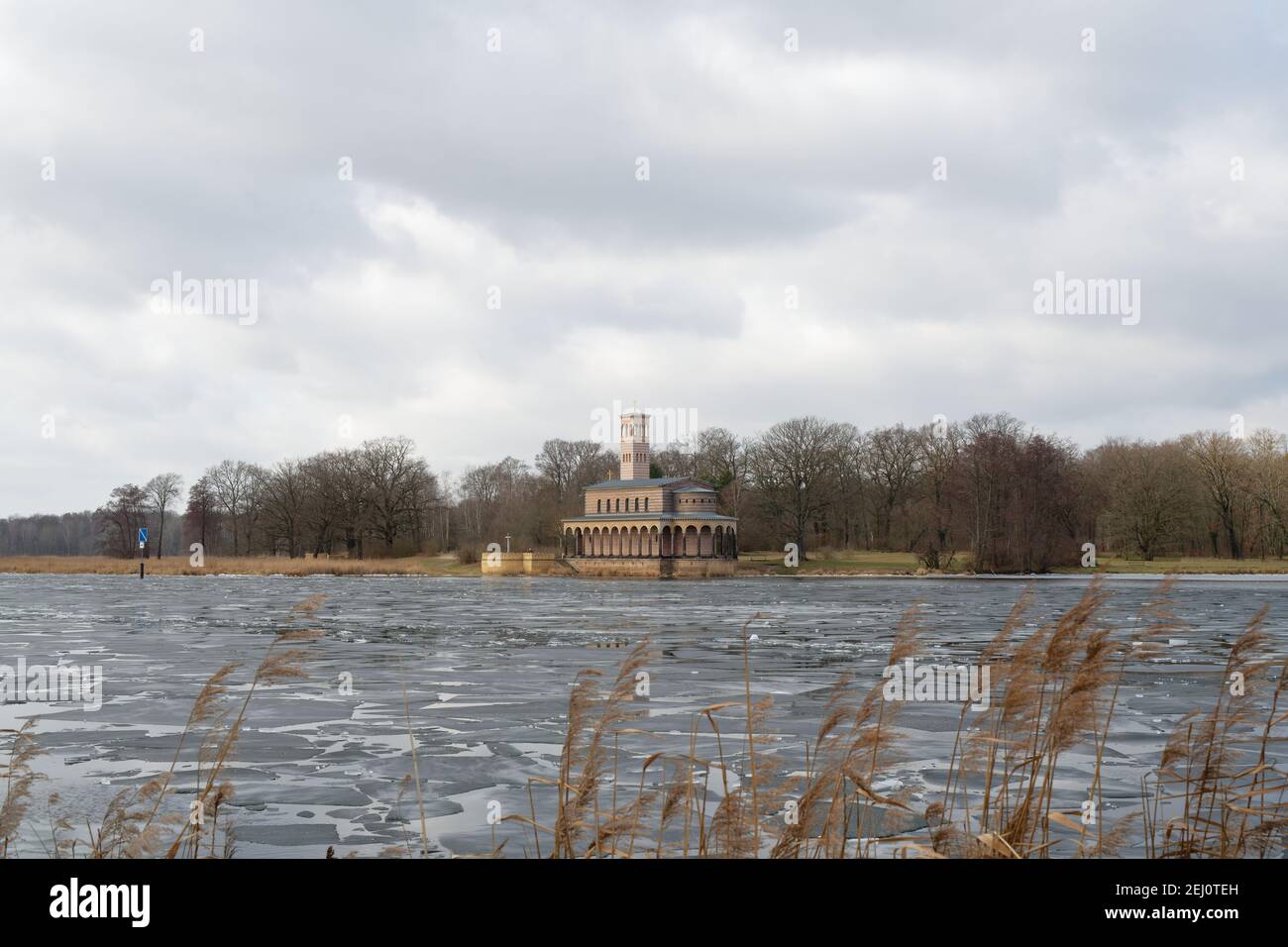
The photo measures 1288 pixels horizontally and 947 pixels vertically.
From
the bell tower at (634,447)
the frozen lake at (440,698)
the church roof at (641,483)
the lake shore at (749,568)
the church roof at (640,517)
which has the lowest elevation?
the lake shore at (749,568)

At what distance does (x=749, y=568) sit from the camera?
97000 mm

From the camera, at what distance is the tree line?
8688 cm

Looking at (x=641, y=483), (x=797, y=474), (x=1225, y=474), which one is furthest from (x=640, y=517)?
(x=1225, y=474)

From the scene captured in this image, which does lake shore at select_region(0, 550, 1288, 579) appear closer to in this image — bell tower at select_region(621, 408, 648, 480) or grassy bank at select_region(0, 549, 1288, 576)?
grassy bank at select_region(0, 549, 1288, 576)

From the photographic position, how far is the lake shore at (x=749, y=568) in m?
80.6

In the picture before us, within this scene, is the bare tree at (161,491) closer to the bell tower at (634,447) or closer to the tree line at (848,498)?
the tree line at (848,498)

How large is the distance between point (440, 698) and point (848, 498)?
100 metres

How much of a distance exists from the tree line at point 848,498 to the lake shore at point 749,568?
9.54 feet

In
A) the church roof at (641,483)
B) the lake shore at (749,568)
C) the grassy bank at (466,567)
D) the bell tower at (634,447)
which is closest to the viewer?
the lake shore at (749,568)

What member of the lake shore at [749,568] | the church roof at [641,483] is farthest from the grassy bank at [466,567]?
the church roof at [641,483]

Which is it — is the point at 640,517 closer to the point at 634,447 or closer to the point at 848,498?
the point at 634,447

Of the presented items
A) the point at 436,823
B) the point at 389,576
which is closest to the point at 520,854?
the point at 436,823
